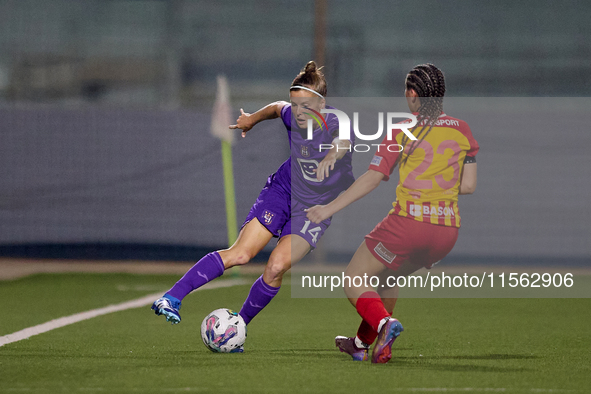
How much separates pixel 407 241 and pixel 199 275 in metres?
1.29

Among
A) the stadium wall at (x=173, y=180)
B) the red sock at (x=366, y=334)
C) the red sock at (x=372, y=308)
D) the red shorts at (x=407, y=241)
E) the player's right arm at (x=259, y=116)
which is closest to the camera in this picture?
the red sock at (x=372, y=308)

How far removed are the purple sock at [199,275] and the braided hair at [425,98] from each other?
1.29 m

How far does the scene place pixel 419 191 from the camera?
16.0 ft

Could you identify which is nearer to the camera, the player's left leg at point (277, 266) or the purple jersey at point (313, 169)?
the player's left leg at point (277, 266)

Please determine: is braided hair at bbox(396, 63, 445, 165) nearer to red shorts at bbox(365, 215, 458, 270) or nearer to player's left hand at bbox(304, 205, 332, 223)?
red shorts at bbox(365, 215, 458, 270)

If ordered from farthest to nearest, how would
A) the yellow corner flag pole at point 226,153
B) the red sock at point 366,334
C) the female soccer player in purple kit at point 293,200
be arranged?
1. the yellow corner flag pole at point 226,153
2. the female soccer player in purple kit at point 293,200
3. the red sock at point 366,334

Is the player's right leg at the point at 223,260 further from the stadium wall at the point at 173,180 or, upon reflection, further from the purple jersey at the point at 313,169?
the stadium wall at the point at 173,180

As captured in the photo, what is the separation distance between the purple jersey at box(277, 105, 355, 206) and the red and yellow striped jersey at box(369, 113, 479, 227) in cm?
68

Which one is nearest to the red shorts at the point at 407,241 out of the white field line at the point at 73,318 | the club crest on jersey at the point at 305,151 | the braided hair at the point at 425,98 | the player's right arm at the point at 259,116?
the braided hair at the point at 425,98

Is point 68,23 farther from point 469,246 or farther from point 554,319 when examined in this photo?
point 554,319

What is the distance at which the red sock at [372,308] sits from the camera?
4699mm

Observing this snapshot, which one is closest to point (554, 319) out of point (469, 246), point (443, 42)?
point (469, 246)

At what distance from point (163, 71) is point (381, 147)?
1032 cm

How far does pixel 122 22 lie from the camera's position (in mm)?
14734
